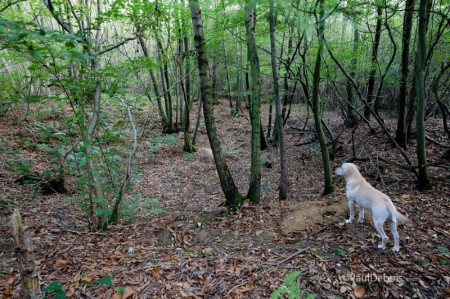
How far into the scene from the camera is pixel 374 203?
3.47 m

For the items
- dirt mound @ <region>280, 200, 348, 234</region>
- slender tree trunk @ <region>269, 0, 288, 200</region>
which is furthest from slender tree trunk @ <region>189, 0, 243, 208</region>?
dirt mound @ <region>280, 200, 348, 234</region>

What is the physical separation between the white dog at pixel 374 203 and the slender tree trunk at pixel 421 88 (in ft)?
7.27

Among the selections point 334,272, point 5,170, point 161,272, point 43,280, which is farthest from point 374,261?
point 5,170

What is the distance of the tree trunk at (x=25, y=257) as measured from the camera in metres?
2.12

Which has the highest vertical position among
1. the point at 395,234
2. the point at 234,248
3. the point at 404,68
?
the point at 404,68

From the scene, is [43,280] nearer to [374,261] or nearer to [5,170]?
[374,261]

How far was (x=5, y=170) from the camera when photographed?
7.23m

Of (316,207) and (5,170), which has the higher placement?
(5,170)

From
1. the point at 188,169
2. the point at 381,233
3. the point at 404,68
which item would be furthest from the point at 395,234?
the point at 188,169

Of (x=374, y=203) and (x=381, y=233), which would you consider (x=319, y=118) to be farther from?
(x=381, y=233)

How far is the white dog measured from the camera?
3.36 metres

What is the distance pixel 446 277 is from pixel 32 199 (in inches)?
313

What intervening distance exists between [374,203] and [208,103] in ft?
11.4

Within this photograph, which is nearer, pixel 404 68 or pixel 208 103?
pixel 208 103
